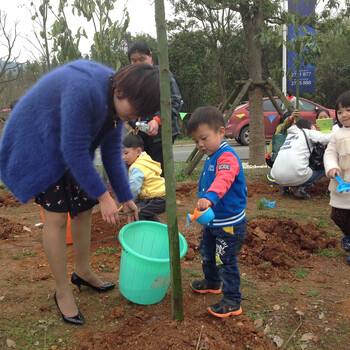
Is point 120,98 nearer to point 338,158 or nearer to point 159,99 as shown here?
point 159,99

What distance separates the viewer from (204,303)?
242cm

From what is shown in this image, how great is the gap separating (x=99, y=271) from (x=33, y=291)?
518 mm

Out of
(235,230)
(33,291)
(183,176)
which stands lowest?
(183,176)

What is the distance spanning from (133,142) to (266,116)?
9.50m

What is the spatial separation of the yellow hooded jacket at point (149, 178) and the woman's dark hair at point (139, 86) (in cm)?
153

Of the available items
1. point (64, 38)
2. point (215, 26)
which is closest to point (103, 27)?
point (64, 38)

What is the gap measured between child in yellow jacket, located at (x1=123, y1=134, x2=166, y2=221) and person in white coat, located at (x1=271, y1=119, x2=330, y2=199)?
2.11m

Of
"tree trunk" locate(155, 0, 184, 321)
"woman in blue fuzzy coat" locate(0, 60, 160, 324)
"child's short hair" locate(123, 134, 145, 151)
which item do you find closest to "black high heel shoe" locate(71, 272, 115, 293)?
"woman in blue fuzzy coat" locate(0, 60, 160, 324)

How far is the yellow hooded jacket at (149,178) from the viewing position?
335cm

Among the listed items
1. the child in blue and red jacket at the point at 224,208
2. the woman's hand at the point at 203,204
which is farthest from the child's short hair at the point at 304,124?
the woman's hand at the point at 203,204

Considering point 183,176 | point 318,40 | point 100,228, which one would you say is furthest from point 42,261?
point 318,40

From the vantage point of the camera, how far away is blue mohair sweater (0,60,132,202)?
1745mm

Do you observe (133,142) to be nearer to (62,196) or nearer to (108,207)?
(62,196)

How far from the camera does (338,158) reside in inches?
123
